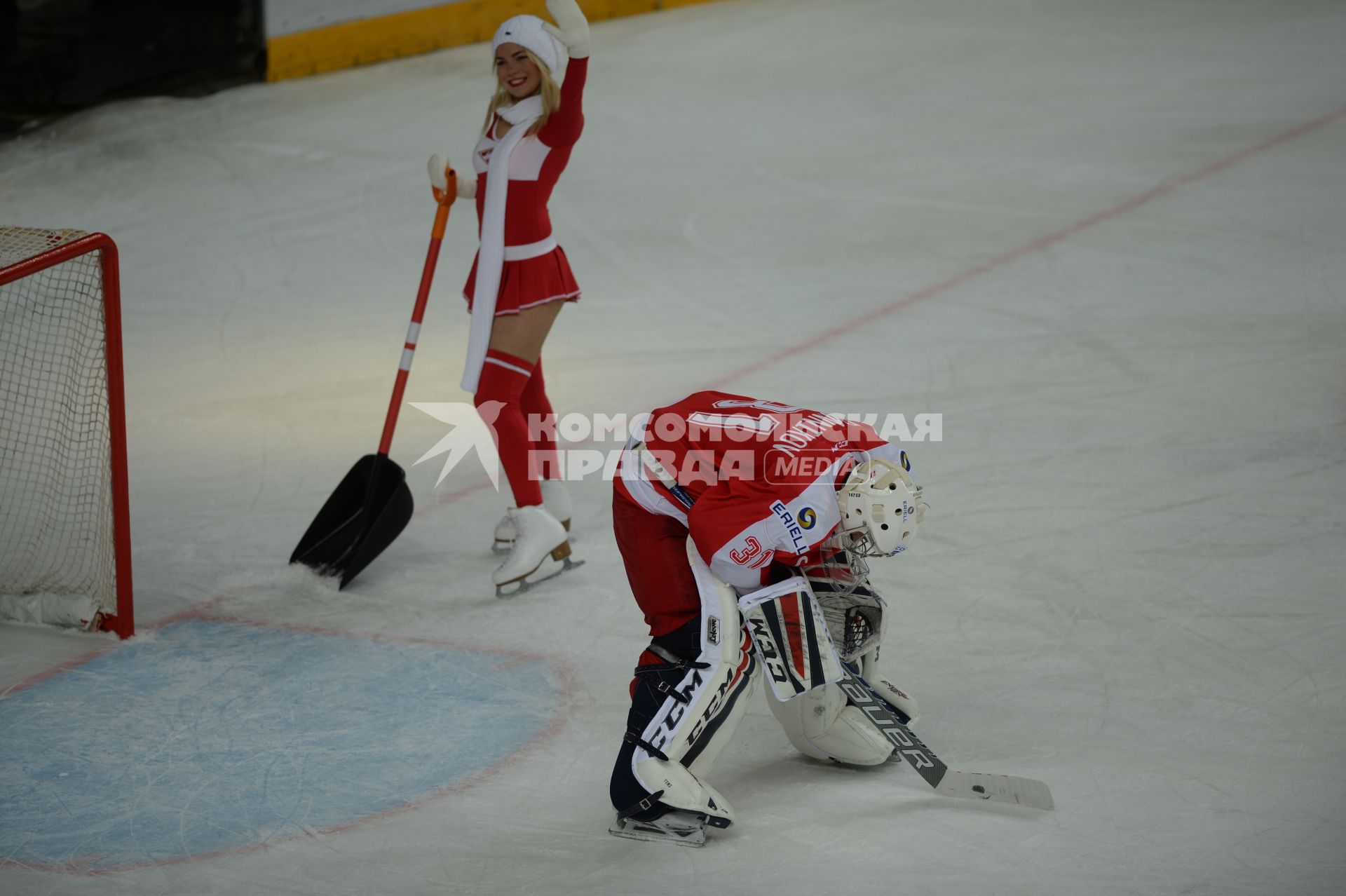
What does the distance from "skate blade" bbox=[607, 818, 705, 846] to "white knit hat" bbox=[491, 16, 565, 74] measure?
7.34 feet

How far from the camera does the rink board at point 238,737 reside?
10.5ft

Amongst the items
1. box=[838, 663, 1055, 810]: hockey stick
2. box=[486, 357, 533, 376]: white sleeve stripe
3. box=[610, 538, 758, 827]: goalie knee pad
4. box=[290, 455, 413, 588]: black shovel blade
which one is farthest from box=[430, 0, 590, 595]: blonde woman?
box=[838, 663, 1055, 810]: hockey stick

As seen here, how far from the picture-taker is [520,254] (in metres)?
4.38

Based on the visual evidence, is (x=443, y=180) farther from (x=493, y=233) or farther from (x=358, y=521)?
(x=358, y=521)

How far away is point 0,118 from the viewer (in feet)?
29.6

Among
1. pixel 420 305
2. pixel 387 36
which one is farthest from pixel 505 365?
pixel 387 36

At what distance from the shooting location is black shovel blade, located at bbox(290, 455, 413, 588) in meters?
4.44

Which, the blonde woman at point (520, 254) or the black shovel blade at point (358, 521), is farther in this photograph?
the black shovel blade at point (358, 521)

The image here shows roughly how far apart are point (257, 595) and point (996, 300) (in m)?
3.52

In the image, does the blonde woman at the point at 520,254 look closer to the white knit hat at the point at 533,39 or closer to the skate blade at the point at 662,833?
the white knit hat at the point at 533,39

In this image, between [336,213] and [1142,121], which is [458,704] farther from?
[1142,121]

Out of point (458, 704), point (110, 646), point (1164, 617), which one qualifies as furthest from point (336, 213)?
point (1164, 617)

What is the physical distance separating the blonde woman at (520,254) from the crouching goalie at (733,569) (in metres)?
1.21

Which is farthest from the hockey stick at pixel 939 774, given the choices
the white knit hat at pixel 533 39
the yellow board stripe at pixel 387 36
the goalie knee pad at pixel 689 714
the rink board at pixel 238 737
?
the yellow board stripe at pixel 387 36
